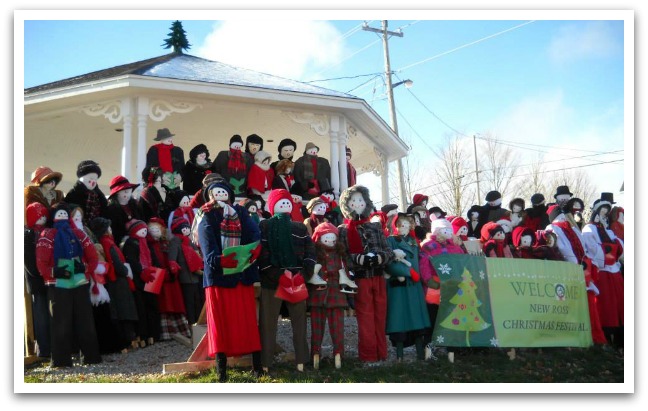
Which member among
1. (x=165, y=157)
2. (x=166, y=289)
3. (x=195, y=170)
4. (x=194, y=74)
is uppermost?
(x=194, y=74)

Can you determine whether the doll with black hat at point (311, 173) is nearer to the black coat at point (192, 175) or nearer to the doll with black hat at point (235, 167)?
the doll with black hat at point (235, 167)

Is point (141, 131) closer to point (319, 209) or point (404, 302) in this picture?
point (319, 209)

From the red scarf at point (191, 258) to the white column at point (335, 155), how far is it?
4.06 metres

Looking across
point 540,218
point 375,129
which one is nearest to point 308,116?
point 375,129

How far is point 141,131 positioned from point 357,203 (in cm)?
516

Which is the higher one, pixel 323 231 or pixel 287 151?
pixel 287 151

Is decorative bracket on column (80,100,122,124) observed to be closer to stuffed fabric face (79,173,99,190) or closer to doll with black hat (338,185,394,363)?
stuffed fabric face (79,173,99,190)

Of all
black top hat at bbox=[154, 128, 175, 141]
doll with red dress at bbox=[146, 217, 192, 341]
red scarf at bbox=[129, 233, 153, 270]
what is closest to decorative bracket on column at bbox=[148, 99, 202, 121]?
black top hat at bbox=[154, 128, 175, 141]

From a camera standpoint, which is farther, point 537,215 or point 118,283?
point 537,215

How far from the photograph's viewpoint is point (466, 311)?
810 centimetres

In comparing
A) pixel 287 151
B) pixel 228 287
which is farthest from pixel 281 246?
pixel 287 151

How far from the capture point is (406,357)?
8.38 meters
